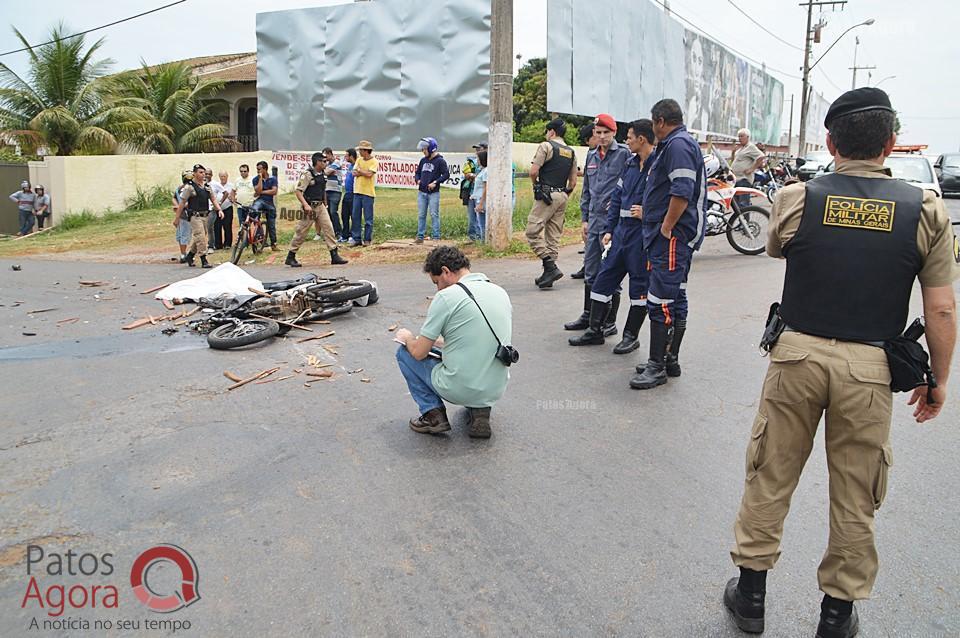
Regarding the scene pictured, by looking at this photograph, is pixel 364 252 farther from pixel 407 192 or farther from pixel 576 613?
pixel 576 613

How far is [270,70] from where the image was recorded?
16.6 metres

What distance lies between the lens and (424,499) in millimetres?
3949

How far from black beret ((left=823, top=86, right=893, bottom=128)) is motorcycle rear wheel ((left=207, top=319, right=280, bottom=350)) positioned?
18.0ft

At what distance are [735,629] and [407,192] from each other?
19340 mm

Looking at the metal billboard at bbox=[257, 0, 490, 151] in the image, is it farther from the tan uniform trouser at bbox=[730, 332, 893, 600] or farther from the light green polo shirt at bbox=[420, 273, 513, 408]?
the tan uniform trouser at bbox=[730, 332, 893, 600]

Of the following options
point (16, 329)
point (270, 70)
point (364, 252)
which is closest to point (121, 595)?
point (16, 329)

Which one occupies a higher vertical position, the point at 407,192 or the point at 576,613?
the point at 407,192

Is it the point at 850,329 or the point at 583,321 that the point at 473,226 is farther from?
the point at 850,329

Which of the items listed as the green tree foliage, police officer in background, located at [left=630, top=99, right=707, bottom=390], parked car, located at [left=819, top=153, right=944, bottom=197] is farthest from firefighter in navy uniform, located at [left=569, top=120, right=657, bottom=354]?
the green tree foliage

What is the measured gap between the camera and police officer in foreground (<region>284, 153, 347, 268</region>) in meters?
11.8

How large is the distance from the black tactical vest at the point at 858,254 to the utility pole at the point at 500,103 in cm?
936

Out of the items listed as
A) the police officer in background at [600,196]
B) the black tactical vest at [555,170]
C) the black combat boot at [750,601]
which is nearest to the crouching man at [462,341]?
the black combat boot at [750,601]

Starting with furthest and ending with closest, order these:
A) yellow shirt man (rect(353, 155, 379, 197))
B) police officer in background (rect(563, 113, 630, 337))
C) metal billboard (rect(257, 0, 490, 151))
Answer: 1. metal billboard (rect(257, 0, 490, 151))
2. yellow shirt man (rect(353, 155, 379, 197))
3. police officer in background (rect(563, 113, 630, 337))

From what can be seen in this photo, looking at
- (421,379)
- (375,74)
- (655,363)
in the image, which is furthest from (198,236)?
(655,363)
